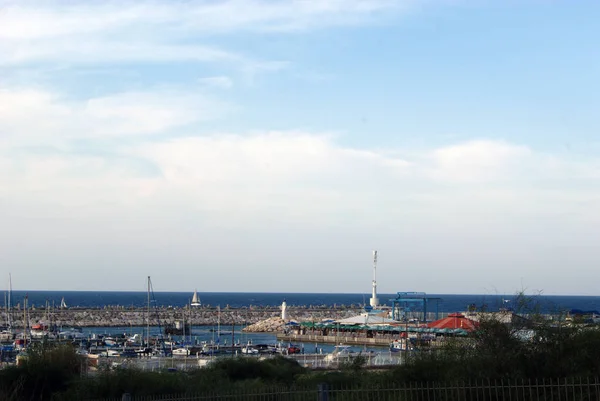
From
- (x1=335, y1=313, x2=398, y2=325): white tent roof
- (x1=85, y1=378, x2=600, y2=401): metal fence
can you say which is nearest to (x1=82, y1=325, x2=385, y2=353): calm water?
(x1=335, y1=313, x2=398, y2=325): white tent roof

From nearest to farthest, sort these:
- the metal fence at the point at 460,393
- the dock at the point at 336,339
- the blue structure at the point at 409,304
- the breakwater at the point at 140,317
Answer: the metal fence at the point at 460,393
the dock at the point at 336,339
the blue structure at the point at 409,304
the breakwater at the point at 140,317

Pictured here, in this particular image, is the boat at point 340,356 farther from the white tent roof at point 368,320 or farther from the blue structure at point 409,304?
the white tent roof at point 368,320

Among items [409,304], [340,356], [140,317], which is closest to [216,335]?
[409,304]

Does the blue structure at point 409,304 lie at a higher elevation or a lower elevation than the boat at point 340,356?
higher

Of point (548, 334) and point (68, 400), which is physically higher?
point (548, 334)

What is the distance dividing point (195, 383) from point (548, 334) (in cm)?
990

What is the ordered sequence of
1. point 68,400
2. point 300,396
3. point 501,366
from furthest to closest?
1. point 68,400
2. point 501,366
3. point 300,396

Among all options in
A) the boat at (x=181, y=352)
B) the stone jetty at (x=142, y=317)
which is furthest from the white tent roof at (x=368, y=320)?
the stone jetty at (x=142, y=317)

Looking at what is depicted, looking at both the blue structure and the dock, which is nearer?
the dock

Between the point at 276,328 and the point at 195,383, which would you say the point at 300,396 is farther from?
the point at 276,328

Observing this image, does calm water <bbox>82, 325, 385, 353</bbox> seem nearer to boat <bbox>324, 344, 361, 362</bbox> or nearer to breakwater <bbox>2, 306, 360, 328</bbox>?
breakwater <bbox>2, 306, 360, 328</bbox>

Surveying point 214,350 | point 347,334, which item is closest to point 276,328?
point 347,334

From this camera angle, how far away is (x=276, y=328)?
129m

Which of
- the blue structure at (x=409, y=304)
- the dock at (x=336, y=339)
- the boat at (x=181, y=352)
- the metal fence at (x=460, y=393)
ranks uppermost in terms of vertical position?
the blue structure at (x=409, y=304)
